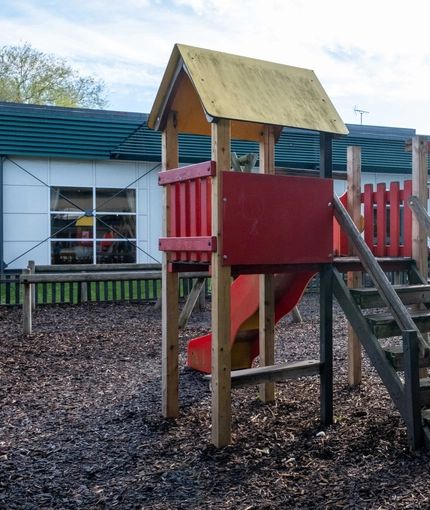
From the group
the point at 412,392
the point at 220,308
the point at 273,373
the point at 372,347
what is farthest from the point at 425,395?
the point at 220,308

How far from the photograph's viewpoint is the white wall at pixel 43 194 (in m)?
15.4

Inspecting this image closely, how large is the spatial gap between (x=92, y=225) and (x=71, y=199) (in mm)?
924

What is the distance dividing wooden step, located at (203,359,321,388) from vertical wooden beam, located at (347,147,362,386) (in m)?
1.00

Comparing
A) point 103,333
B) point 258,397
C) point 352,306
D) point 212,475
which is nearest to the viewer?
point 212,475

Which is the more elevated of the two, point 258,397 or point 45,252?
point 45,252

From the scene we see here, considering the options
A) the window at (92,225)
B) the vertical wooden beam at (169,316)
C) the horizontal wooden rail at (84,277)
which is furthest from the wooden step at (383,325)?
the window at (92,225)

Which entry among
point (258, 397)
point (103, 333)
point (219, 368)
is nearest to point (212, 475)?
point (219, 368)

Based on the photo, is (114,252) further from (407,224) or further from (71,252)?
(407,224)

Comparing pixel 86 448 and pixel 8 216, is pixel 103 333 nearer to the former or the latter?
pixel 86 448

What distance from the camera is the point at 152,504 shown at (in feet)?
11.0

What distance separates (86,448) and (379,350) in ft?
7.71

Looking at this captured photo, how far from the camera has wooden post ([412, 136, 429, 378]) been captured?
5457 millimetres

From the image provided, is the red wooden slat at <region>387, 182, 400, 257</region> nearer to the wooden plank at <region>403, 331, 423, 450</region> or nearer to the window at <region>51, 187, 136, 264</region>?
the wooden plank at <region>403, 331, 423, 450</region>

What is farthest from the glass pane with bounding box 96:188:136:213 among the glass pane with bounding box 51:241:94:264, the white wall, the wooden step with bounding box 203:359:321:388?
the wooden step with bounding box 203:359:321:388
